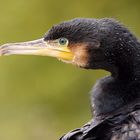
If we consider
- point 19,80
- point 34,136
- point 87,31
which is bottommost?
point 34,136

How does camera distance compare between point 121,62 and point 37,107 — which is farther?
point 37,107

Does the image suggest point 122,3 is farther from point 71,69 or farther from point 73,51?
point 73,51

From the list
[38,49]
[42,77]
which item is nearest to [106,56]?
[38,49]

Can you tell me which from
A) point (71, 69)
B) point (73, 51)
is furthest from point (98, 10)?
point (73, 51)

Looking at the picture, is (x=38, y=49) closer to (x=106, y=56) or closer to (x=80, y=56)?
(x=80, y=56)

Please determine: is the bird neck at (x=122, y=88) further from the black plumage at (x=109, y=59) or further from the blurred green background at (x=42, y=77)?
the blurred green background at (x=42, y=77)

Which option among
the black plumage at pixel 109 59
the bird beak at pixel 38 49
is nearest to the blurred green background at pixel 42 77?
the bird beak at pixel 38 49
